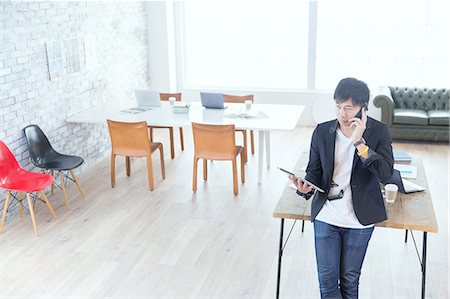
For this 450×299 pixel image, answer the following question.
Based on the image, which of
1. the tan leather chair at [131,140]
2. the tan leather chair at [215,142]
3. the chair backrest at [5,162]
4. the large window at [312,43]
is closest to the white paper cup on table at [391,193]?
the tan leather chair at [215,142]

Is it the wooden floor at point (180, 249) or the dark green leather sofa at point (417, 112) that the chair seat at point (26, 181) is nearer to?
the wooden floor at point (180, 249)

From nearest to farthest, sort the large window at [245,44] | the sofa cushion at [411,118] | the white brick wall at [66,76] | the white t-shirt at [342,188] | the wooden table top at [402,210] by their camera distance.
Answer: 1. the white t-shirt at [342,188]
2. the wooden table top at [402,210]
3. the white brick wall at [66,76]
4. the sofa cushion at [411,118]
5. the large window at [245,44]

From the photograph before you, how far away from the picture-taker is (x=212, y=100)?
686cm

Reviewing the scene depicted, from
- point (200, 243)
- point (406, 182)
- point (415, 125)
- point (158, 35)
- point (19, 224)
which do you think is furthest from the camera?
point (158, 35)

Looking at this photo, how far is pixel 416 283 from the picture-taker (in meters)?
4.30

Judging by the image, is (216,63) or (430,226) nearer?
(430,226)

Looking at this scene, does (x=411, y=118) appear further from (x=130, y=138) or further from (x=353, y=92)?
(x=353, y=92)

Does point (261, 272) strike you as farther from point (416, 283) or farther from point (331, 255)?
point (331, 255)

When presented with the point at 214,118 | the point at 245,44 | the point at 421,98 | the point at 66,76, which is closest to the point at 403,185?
the point at 214,118

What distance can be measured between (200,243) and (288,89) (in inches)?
182

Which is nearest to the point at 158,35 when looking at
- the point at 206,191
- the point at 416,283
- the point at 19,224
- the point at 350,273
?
the point at 206,191

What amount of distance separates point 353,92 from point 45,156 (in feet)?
12.9

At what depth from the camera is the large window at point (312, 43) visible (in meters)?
8.50

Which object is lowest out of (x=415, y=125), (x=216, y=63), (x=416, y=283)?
(x=416, y=283)
